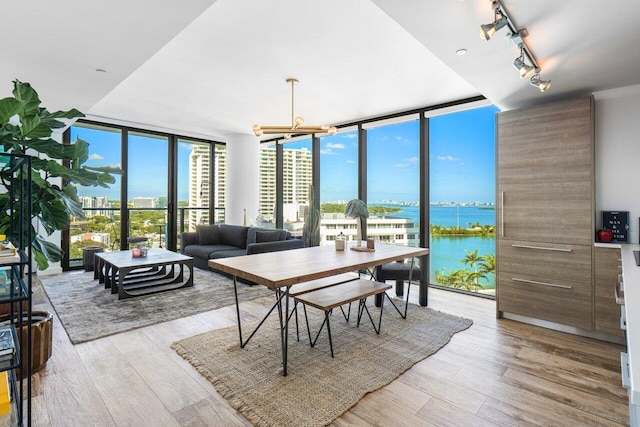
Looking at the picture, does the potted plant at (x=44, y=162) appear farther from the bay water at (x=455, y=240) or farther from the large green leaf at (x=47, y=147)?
the bay water at (x=455, y=240)

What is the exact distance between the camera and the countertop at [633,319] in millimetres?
646

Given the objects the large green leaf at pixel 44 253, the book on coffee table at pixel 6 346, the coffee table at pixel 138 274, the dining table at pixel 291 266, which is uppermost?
the large green leaf at pixel 44 253

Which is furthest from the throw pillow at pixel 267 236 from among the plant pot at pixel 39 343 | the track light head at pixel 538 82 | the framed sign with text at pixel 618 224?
the framed sign with text at pixel 618 224

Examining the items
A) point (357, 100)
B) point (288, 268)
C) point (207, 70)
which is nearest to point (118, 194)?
point (207, 70)

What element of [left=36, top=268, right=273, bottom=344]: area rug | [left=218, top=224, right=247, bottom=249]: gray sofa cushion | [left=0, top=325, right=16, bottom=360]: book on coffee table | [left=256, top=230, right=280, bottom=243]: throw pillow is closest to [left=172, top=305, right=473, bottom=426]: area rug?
[left=36, top=268, right=273, bottom=344]: area rug

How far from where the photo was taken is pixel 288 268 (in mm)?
2334

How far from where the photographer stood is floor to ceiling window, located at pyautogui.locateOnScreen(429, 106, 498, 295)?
420cm

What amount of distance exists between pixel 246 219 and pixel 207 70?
142 inches

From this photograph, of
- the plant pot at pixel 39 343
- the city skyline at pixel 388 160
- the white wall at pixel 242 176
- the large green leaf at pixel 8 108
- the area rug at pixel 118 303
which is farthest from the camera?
the white wall at pixel 242 176

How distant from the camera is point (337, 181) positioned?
19.3ft

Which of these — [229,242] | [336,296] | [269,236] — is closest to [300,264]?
[336,296]

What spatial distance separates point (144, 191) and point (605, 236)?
6.82 m

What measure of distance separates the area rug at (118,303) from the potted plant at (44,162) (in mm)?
1337

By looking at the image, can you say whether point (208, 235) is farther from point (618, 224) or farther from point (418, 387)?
point (618, 224)
